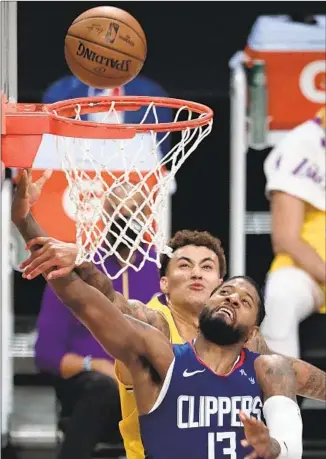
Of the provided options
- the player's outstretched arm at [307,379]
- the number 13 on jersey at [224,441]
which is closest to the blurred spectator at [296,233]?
the player's outstretched arm at [307,379]

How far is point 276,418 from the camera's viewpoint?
11.1 ft

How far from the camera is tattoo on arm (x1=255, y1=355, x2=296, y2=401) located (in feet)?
11.4

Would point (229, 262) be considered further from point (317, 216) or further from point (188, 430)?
point (188, 430)

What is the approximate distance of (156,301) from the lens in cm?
410

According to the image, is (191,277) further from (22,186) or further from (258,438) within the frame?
(258,438)

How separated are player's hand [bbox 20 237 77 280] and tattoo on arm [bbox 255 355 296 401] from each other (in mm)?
638

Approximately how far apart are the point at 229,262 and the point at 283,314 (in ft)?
2.28

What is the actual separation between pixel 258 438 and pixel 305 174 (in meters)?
2.25

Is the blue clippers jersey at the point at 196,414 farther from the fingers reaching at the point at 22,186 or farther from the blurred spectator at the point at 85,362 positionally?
the blurred spectator at the point at 85,362

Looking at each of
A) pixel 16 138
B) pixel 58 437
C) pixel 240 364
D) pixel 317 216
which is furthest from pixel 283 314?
pixel 16 138

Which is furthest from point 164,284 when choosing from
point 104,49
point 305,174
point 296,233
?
point 305,174

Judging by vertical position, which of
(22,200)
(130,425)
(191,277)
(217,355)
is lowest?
(130,425)

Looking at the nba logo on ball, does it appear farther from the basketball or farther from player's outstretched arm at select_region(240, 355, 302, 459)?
player's outstretched arm at select_region(240, 355, 302, 459)

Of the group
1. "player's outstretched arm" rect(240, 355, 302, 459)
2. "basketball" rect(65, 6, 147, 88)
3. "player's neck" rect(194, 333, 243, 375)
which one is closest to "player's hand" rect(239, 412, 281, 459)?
"player's outstretched arm" rect(240, 355, 302, 459)
